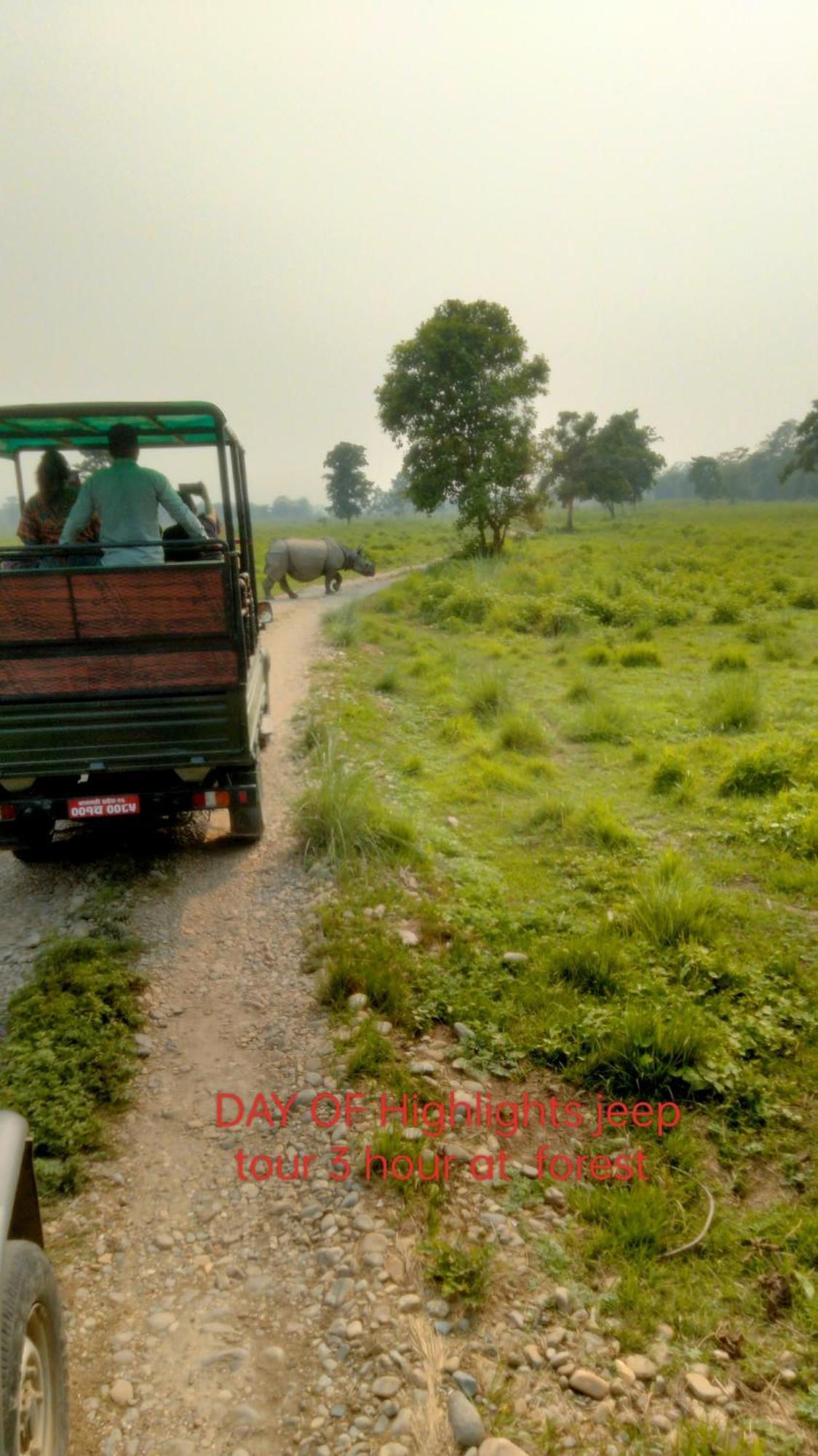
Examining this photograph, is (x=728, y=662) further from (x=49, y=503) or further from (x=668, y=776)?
(x=49, y=503)

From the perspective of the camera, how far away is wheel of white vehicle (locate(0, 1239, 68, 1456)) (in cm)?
180

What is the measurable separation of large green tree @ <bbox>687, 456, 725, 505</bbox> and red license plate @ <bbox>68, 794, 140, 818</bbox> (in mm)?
103224

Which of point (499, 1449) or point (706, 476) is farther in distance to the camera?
point (706, 476)

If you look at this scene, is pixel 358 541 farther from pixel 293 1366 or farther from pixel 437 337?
pixel 293 1366

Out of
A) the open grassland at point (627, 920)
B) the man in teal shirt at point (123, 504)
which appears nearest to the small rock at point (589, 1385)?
the open grassland at point (627, 920)

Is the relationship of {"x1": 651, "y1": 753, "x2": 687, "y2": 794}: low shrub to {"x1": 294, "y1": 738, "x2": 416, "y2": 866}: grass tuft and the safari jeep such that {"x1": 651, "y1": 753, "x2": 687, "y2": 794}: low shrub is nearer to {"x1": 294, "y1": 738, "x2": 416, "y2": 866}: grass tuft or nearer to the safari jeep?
{"x1": 294, "y1": 738, "x2": 416, "y2": 866}: grass tuft

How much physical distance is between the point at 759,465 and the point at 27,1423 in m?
132

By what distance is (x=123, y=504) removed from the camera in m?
5.54

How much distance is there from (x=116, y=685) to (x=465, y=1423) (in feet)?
12.7

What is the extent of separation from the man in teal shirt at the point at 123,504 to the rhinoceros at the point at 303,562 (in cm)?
1354

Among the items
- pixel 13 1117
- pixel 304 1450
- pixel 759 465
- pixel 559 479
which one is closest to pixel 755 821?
pixel 304 1450

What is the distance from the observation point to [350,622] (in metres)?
15.3

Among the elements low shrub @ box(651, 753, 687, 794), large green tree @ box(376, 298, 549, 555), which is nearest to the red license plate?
low shrub @ box(651, 753, 687, 794)

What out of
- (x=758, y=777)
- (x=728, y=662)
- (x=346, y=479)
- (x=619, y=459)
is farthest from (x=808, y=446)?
(x=758, y=777)
